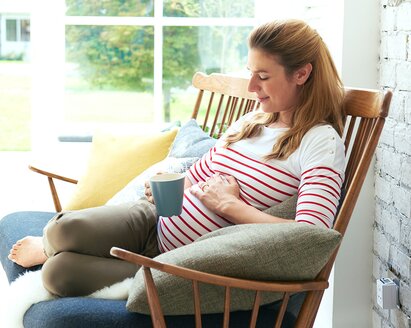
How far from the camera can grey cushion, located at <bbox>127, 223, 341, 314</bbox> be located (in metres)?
1.89

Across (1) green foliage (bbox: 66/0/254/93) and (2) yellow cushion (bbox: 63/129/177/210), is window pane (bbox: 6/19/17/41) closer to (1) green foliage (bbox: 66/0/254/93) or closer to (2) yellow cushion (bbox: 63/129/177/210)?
(1) green foliage (bbox: 66/0/254/93)

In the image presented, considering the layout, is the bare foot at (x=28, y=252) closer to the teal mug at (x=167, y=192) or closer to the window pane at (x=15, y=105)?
the teal mug at (x=167, y=192)

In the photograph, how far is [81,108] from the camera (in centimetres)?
421

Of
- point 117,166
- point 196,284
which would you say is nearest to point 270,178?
point 196,284

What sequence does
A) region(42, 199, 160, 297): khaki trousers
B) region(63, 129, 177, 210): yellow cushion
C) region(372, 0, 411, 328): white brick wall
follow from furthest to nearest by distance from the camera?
1. region(63, 129, 177, 210): yellow cushion
2. region(372, 0, 411, 328): white brick wall
3. region(42, 199, 160, 297): khaki trousers

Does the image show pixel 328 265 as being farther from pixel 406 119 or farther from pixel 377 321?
pixel 377 321

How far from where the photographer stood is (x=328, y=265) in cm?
204

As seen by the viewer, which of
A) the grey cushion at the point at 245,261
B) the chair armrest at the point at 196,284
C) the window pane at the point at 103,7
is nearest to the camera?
the chair armrest at the point at 196,284

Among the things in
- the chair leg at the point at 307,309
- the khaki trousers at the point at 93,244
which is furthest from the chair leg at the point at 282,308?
the khaki trousers at the point at 93,244

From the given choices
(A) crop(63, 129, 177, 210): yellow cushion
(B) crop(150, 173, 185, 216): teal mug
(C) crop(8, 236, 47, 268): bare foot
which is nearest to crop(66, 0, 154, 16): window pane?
(A) crop(63, 129, 177, 210): yellow cushion

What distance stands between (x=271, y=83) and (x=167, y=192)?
0.49 meters

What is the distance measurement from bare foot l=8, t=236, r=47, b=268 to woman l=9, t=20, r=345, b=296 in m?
0.17

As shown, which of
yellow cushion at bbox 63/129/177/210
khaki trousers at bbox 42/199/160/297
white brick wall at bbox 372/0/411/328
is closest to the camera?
khaki trousers at bbox 42/199/160/297

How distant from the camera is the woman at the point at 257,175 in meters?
2.13
